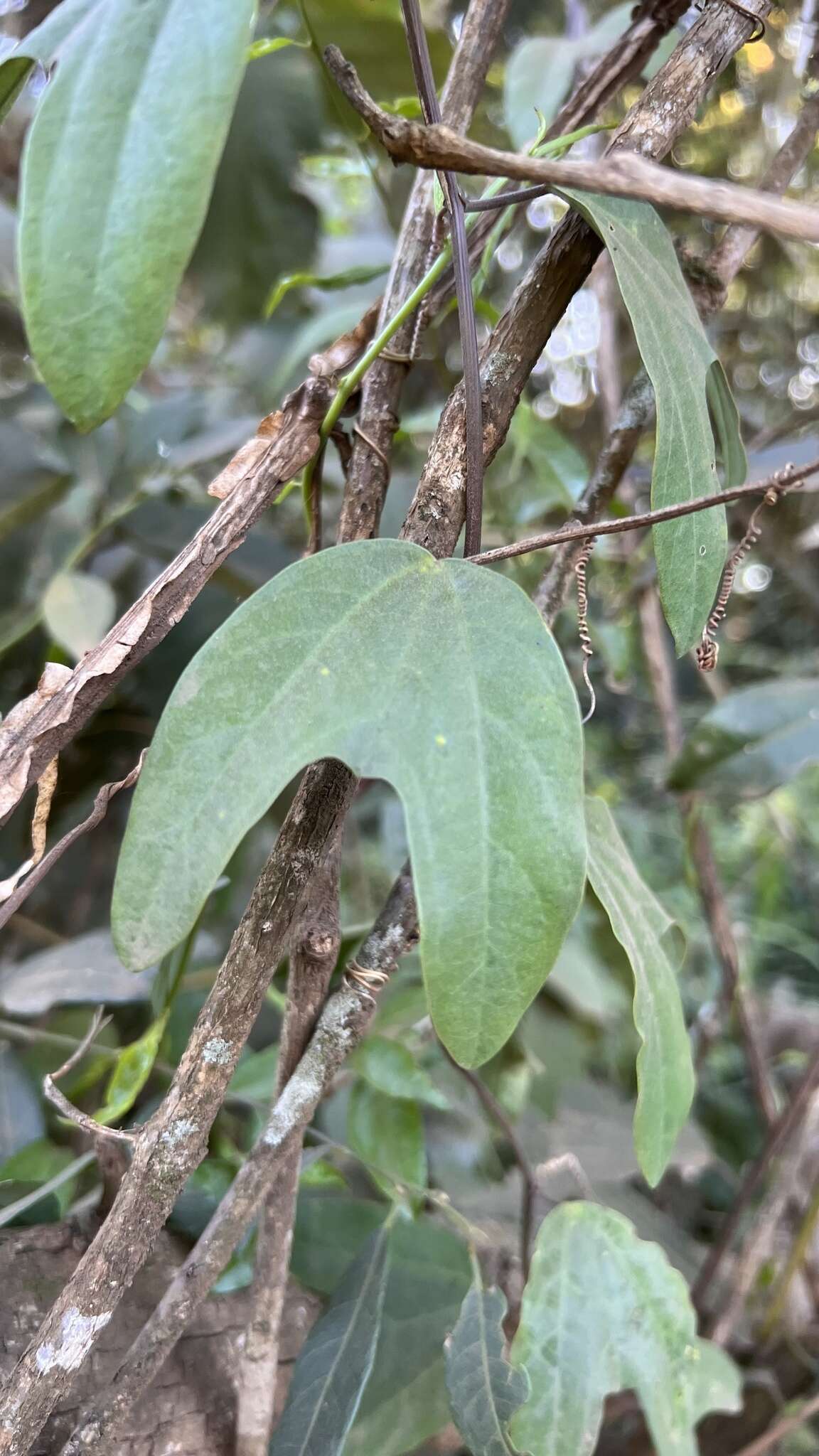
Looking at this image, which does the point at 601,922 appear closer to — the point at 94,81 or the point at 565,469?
the point at 565,469

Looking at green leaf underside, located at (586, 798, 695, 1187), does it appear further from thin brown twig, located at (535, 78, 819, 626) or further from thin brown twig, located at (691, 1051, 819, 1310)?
thin brown twig, located at (691, 1051, 819, 1310)

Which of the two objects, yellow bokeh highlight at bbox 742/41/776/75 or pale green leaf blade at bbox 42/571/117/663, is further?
yellow bokeh highlight at bbox 742/41/776/75

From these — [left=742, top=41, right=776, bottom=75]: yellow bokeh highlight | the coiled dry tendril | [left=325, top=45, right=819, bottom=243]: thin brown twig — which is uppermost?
[left=325, top=45, right=819, bottom=243]: thin brown twig

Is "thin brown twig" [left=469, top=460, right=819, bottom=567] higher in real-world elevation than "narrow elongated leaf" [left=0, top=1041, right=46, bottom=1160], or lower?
higher

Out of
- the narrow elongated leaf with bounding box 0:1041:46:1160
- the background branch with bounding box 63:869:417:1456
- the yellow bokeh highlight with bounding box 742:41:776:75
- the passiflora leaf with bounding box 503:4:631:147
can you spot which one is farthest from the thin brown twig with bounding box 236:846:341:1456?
the yellow bokeh highlight with bounding box 742:41:776:75

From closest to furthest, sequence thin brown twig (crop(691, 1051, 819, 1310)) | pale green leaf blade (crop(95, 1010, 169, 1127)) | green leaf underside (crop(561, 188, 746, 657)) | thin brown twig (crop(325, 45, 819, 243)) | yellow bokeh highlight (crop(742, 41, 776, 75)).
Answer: thin brown twig (crop(325, 45, 819, 243)) < green leaf underside (crop(561, 188, 746, 657)) < pale green leaf blade (crop(95, 1010, 169, 1127)) < thin brown twig (crop(691, 1051, 819, 1310)) < yellow bokeh highlight (crop(742, 41, 776, 75))

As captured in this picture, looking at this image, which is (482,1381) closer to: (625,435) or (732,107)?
(625,435)

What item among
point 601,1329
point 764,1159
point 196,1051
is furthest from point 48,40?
point 764,1159
